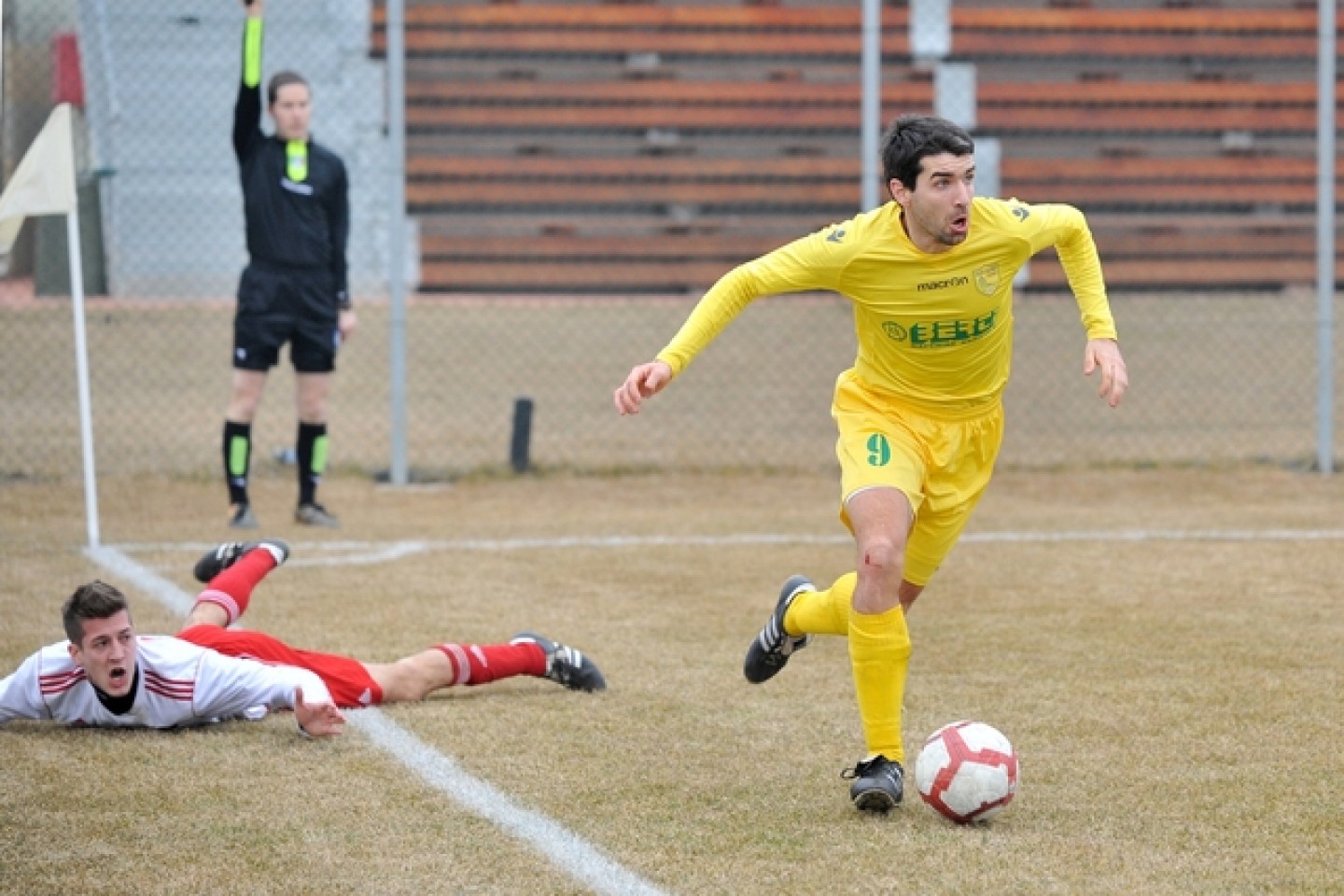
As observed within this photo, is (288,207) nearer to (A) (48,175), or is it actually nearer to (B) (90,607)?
(A) (48,175)

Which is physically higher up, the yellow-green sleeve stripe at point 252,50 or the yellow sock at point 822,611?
the yellow-green sleeve stripe at point 252,50

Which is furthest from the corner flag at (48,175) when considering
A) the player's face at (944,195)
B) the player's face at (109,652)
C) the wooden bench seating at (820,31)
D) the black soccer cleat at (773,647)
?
the player's face at (944,195)

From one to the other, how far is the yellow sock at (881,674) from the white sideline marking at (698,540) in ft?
14.9

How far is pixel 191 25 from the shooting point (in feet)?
38.1

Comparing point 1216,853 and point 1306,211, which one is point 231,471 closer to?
point 1216,853

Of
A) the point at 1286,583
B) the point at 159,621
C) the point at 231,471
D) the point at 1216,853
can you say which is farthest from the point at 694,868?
the point at 231,471

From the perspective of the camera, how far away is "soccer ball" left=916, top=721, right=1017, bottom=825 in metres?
4.43

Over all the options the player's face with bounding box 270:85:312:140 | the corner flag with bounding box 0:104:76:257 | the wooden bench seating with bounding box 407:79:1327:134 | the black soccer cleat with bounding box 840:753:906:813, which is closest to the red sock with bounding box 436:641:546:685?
the black soccer cleat with bounding box 840:753:906:813

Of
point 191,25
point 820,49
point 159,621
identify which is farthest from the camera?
point 820,49

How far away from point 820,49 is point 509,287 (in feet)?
8.43

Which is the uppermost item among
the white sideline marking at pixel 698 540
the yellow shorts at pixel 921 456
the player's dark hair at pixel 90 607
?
the yellow shorts at pixel 921 456

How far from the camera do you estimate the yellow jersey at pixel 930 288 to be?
5.16 meters

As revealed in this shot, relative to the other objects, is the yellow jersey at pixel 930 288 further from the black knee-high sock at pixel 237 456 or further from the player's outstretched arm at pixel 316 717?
the black knee-high sock at pixel 237 456

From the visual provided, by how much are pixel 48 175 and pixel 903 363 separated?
514 cm
